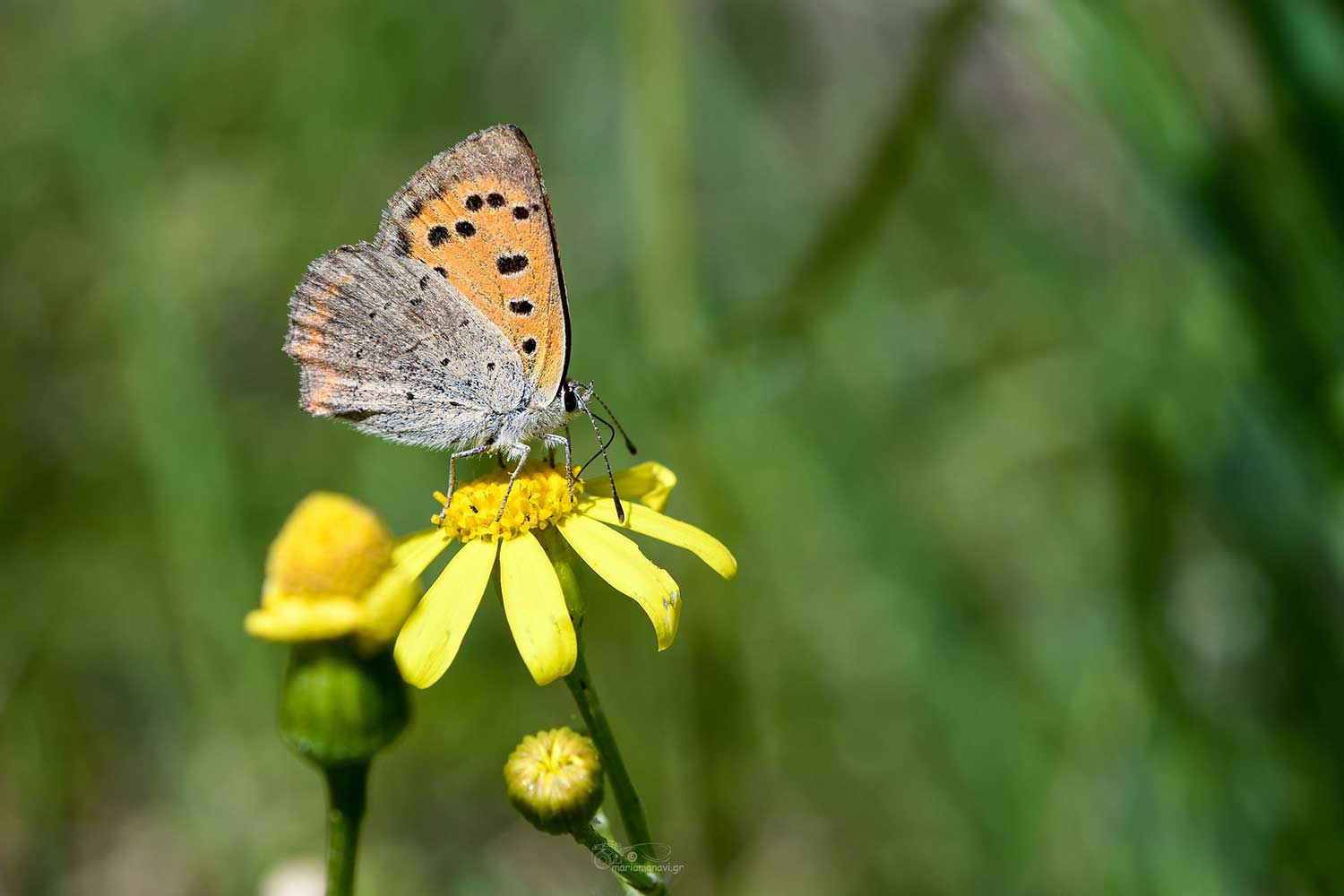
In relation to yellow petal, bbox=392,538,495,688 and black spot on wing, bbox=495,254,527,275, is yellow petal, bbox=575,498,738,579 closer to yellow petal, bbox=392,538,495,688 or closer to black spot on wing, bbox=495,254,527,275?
yellow petal, bbox=392,538,495,688

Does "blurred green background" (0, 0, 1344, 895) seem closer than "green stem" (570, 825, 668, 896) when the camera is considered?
No

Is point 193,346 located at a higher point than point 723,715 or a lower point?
higher

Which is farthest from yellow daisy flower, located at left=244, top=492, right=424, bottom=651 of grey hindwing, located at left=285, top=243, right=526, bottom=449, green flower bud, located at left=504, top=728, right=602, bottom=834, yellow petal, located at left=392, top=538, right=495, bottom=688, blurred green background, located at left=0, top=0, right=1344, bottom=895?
blurred green background, located at left=0, top=0, right=1344, bottom=895

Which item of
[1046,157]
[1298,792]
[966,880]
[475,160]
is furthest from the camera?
[1046,157]

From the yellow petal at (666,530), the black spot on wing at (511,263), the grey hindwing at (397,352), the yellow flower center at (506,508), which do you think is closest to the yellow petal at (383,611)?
the yellow flower center at (506,508)

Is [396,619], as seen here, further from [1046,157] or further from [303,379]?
[1046,157]

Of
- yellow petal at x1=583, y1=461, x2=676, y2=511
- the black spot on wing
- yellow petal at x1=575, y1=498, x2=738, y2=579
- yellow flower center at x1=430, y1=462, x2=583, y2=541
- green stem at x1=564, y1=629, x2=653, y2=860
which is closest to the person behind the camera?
green stem at x1=564, y1=629, x2=653, y2=860

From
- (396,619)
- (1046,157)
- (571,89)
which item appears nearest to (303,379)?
(396,619)
